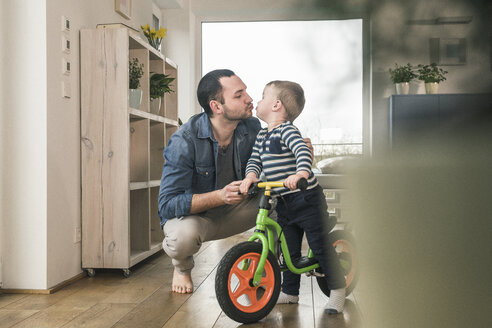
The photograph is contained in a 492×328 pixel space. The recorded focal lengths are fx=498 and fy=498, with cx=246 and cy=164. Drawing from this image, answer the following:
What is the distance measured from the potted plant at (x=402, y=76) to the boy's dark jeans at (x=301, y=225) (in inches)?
53.3

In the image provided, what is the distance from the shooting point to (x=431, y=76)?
0.58ft

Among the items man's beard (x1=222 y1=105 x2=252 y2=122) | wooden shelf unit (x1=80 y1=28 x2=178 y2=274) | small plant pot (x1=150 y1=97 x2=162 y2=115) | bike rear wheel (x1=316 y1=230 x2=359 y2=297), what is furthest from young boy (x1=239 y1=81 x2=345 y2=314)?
small plant pot (x1=150 y1=97 x2=162 y2=115)

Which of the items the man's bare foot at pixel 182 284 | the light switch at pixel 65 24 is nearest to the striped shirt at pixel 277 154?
the man's bare foot at pixel 182 284

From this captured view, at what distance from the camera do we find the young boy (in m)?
1.58

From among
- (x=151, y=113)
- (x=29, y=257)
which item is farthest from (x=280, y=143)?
(x=151, y=113)

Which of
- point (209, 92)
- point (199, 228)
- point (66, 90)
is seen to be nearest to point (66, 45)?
point (66, 90)

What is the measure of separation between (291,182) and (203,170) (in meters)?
0.66

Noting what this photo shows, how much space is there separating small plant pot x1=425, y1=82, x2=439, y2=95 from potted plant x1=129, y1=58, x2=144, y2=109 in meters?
2.44

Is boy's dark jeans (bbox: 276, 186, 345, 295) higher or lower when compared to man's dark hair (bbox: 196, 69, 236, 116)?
lower

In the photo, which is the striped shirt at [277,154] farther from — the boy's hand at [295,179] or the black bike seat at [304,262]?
the black bike seat at [304,262]

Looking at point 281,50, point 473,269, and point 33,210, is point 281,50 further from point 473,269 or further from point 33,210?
point 33,210

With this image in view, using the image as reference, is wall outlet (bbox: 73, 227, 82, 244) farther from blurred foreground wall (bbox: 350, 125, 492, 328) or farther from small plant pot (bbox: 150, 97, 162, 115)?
blurred foreground wall (bbox: 350, 125, 492, 328)

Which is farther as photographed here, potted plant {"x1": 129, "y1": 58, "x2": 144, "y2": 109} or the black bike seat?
potted plant {"x1": 129, "y1": 58, "x2": 144, "y2": 109}

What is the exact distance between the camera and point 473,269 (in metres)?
0.16
